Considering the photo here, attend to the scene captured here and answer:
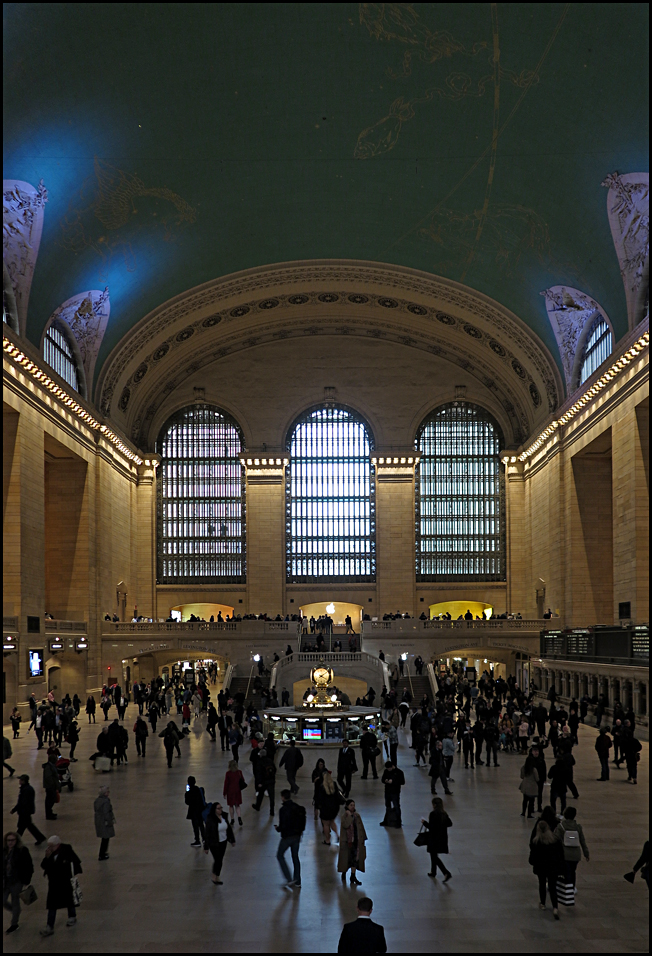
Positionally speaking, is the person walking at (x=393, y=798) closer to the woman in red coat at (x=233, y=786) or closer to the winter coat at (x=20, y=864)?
the woman in red coat at (x=233, y=786)

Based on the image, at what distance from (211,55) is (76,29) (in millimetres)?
3643

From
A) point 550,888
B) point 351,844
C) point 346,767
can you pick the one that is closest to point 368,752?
point 346,767

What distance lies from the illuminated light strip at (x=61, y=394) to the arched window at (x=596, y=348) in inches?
744

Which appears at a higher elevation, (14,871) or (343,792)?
(14,871)

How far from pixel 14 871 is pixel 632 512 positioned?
24.4 meters

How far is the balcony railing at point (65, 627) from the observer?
109ft

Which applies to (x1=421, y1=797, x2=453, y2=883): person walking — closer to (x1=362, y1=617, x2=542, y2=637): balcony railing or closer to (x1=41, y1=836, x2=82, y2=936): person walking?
(x1=41, y1=836, x2=82, y2=936): person walking

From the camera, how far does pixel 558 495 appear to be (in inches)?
1575

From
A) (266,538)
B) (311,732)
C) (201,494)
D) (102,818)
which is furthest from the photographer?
(201,494)

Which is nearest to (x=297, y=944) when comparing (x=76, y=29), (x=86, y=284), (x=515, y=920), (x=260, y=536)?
(x=515, y=920)

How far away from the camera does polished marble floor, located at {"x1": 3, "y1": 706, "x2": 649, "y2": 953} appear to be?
8.92 metres

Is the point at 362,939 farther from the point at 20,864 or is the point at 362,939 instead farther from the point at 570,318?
the point at 570,318

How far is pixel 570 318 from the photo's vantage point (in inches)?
1432

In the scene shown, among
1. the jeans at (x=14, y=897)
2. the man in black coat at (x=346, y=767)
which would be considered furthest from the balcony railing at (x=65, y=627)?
the jeans at (x=14, y=897)
